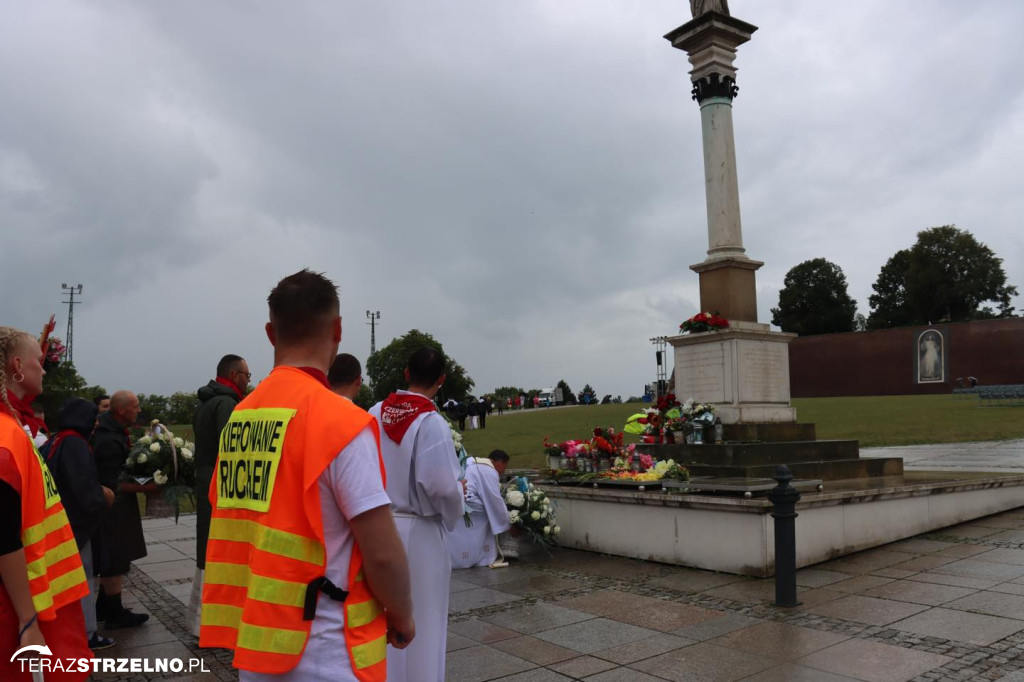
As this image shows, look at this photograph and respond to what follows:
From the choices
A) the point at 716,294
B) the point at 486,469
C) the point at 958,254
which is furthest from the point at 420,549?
the point at 958,254

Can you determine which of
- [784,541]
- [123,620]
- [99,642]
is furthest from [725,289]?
[99,642]

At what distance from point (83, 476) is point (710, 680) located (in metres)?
3.95

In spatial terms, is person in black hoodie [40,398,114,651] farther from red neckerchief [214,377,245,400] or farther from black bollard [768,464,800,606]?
black bollard [768,464,800,606]

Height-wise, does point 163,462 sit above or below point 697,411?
below

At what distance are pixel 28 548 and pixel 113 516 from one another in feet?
13.0

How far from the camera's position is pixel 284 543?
83.4 inches


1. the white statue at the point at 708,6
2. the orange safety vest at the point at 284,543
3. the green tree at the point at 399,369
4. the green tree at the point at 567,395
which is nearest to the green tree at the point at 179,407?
the green tree at the point at 399,369

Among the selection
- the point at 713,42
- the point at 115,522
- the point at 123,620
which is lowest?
the point at 123,620

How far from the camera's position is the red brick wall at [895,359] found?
165 ft

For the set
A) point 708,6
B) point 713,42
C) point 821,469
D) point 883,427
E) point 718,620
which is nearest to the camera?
point 718,620

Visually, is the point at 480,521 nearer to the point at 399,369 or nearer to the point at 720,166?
the point at 720,166

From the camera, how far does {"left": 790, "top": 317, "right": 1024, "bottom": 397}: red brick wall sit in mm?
50438

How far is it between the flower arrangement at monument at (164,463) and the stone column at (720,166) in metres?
8.40

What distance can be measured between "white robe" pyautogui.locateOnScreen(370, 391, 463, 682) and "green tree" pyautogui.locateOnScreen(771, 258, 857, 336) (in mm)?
75561
